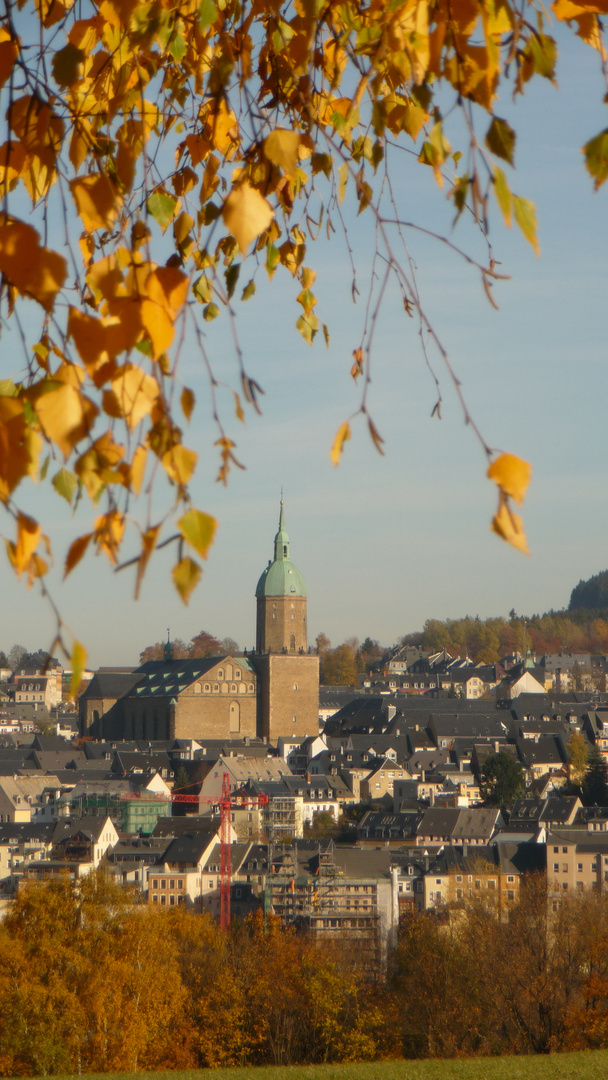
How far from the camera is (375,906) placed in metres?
38.8

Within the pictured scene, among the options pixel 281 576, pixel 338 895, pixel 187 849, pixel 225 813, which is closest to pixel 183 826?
pixel 225 813

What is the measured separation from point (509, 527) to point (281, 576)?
7557 centimetres

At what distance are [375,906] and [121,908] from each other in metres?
14.1

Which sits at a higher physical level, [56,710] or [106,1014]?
[56,710]

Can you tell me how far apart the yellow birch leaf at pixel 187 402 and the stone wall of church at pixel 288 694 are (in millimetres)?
73407

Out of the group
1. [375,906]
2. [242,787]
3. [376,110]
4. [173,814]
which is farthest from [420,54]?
[173,814]

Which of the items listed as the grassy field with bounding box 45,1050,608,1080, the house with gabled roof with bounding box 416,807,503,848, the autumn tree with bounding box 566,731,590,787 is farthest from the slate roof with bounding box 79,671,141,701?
the grassy field with bounding box 45,1050,608,1080

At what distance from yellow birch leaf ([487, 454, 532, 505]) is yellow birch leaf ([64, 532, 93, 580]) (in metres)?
0.56

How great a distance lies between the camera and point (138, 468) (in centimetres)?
189

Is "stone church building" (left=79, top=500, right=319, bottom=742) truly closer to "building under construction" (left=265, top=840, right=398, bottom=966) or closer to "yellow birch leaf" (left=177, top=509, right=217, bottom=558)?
"building under construction" (left=265, top=840, right=398, bottom=966)

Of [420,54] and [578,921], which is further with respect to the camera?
[578,921]

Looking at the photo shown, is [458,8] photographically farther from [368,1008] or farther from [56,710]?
[56,710]

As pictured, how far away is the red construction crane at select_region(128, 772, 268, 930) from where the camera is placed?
138 feet

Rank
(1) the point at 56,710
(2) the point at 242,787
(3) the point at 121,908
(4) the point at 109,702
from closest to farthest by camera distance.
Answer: (3) the point at 121,908, (2) the point at 242,787, (4) the point at 109,702, (1) the point at 56,710
